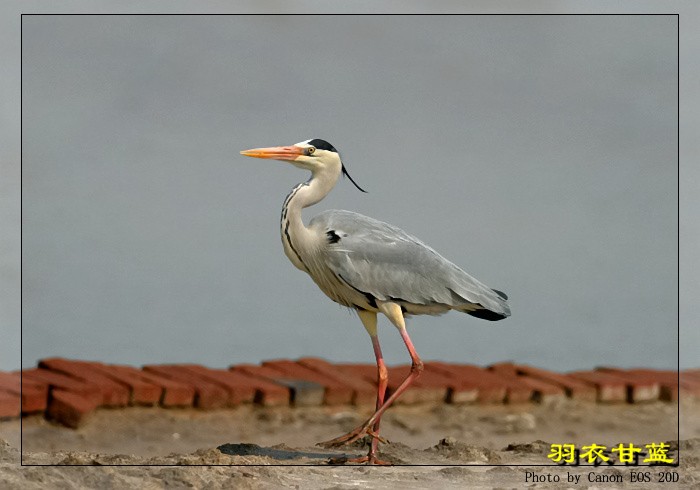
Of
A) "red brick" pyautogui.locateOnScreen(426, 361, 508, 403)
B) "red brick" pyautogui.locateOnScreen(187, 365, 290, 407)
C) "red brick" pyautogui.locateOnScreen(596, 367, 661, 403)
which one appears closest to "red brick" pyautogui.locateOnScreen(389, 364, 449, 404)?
"red brick" pyautogui.locateOnScreen(426, 361, 508, 403)

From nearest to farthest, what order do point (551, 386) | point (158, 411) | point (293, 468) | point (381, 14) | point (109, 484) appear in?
point (109, 484) → point (293, 468) → point (381, 14) → point (158, 411) → point (551, 386)

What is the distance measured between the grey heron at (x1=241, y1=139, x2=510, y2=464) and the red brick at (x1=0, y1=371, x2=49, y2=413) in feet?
6.70

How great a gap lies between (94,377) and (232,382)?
2.91ft

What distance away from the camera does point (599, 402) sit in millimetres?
8062

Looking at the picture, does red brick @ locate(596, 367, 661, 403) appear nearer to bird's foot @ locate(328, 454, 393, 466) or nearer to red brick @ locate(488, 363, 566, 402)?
red brick @ locate(488, 363, 566, 402)

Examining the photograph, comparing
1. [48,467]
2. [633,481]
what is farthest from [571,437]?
[48,467]

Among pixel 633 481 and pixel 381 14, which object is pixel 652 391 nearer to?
pixel 633 481

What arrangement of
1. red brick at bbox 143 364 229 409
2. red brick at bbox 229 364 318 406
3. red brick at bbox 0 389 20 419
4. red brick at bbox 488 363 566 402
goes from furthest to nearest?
1. red brick at bbox 488 363 566 402
2. red brick at bbox 229 364 318 406
3. red brick at bbox 143 364 229 409
4. red brick at bbox 0 389 20 419

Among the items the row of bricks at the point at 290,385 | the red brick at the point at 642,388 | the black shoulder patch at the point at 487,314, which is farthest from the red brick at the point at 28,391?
the red brick at the point at 642,388

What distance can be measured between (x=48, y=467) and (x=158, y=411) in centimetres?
198

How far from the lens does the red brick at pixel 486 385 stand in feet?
25.1

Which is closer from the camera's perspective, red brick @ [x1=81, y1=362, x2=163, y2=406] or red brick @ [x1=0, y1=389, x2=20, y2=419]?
red brick @ [x1=0, y1=389, x2=20, y2=419]

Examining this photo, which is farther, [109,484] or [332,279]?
[332,279]

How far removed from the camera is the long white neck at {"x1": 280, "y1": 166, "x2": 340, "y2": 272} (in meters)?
5.44
